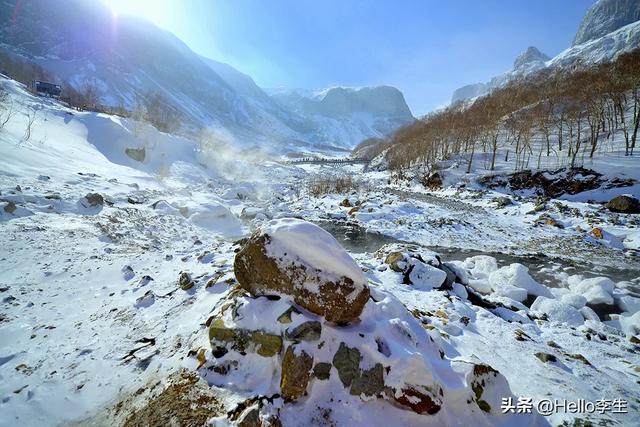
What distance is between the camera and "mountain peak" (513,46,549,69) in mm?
186625

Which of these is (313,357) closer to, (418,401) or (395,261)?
(418,401)

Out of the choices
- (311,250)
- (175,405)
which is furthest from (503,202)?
(175,405)

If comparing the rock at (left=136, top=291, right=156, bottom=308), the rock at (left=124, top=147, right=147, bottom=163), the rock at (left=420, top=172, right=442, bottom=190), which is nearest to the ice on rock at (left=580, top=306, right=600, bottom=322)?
the rock at (left=136, top=291, right=156, bottom=308)

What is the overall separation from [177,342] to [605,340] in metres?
8.80

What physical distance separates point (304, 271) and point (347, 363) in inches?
52.3

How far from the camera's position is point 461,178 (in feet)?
120

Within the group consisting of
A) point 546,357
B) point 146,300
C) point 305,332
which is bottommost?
point 546,357

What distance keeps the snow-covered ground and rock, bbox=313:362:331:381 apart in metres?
0.51

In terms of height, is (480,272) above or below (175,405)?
below

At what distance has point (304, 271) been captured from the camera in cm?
414

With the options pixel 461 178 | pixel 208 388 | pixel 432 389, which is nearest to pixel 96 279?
pixel 208 388

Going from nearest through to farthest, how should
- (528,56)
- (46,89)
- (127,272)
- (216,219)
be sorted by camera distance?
1. (127,272)
2. (216,219)
3. (46,89)
4. (528,56)

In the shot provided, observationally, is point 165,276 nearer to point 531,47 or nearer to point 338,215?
point 338,215

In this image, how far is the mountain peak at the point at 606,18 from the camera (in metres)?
132
